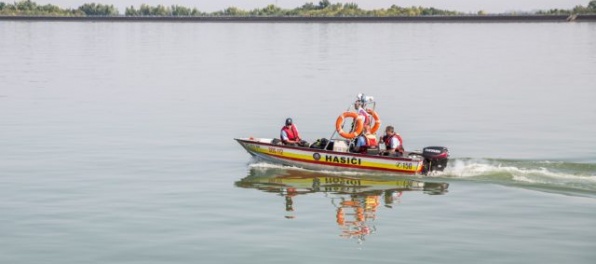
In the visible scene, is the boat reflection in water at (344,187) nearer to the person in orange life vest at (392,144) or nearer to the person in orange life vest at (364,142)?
the person in orange life vest at (392,144)

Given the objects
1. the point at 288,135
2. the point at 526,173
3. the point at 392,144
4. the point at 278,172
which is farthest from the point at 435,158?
the point at 278,172

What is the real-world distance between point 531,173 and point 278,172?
9.72 meters

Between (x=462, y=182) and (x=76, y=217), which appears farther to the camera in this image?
(x=462, y=182)

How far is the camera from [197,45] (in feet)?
449

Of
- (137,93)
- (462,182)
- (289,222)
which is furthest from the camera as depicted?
(137,93)

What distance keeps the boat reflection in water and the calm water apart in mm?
100

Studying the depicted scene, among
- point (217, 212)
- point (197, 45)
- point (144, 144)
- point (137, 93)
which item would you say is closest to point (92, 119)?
point (144, 144)

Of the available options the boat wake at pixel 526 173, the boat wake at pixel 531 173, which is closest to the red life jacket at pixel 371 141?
the boat wake at pixel 526 173

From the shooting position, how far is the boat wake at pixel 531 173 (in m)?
36.2

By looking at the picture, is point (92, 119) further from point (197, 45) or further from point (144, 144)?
point (197, 45)

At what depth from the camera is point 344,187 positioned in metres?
38.1

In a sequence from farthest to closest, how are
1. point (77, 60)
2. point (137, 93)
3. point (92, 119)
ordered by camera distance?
point (77, 60), point (137, 93), point (92, 119)

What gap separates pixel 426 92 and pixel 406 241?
139 ft

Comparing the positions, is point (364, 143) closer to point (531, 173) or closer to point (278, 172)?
point (278, 172)
